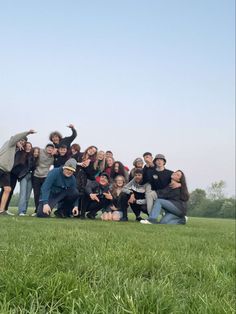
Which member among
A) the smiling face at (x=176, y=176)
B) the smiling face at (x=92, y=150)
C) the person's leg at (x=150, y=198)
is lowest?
the person's leg at (x=150, y=198)

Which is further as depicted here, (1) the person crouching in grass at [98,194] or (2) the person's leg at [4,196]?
(1) the person crouching in grass at [98,194]

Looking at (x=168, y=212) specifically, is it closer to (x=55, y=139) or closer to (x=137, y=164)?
(x=137, y=164)

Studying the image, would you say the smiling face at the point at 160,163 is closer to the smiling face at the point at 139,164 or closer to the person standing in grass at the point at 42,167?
the smiling face at the point at 139,164

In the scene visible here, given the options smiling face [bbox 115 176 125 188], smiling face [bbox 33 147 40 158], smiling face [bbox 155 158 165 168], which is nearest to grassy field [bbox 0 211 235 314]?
smiling face [bbox 33 147 40 158]

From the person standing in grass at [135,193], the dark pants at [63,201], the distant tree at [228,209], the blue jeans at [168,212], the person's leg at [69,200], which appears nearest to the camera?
the dark pants at [63,201]

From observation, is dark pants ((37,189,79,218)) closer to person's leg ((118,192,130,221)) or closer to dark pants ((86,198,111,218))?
dark pants ((86,198,111,218))

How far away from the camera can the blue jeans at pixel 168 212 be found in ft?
37.5

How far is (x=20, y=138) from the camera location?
1098 cm

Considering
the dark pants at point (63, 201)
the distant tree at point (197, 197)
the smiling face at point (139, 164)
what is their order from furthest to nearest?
the distant tree at point (197, 197) → the smiling face at point (139, 164) → the dark pants at point (63, 201)

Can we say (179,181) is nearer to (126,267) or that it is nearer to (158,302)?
(126,267)

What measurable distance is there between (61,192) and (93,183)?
1.35 metres

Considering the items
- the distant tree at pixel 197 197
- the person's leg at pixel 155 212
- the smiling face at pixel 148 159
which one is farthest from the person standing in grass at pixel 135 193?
the distant tree at pixel 197 197

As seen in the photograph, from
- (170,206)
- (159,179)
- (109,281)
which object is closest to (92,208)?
(159,179)

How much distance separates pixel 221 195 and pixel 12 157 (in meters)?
73.5
